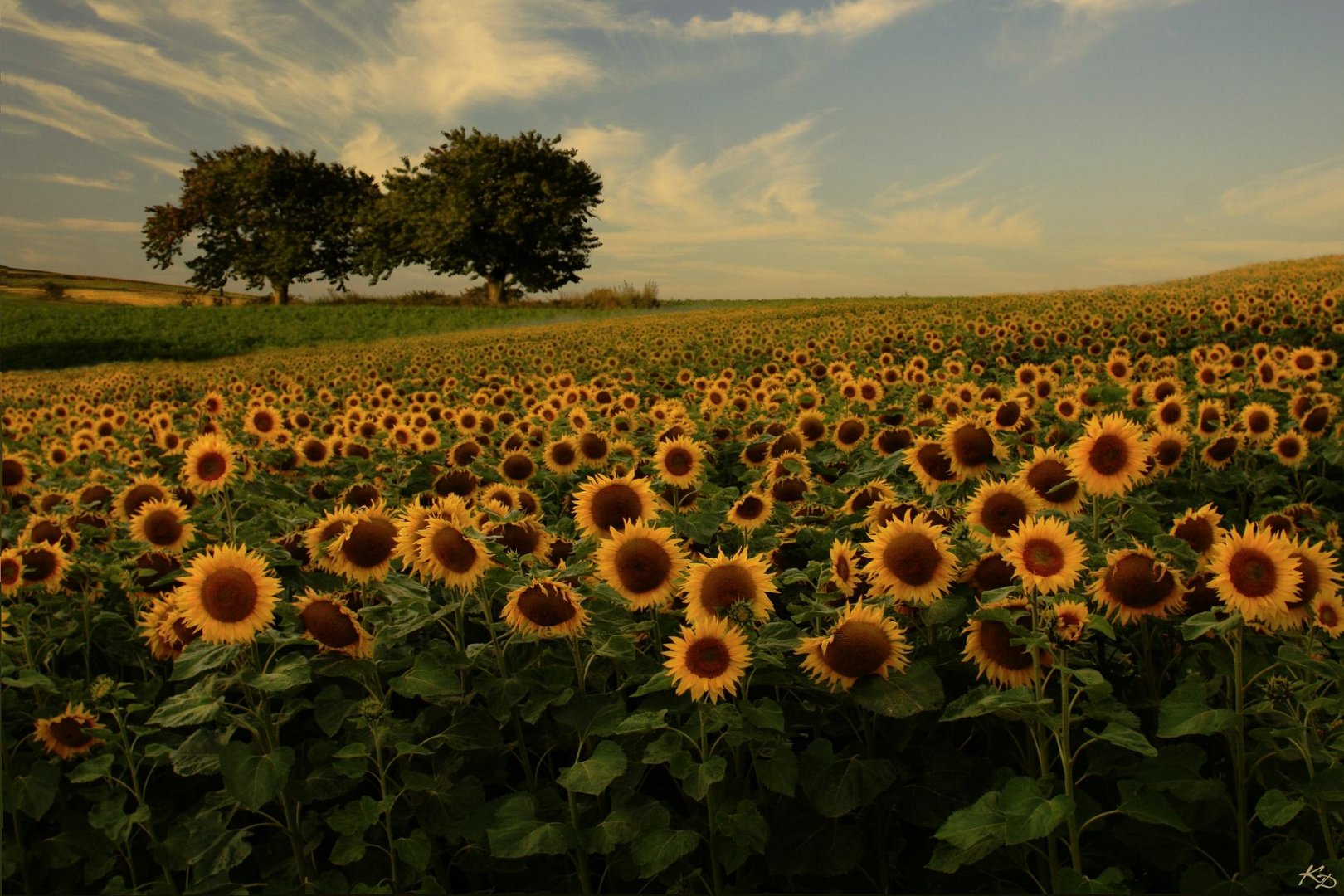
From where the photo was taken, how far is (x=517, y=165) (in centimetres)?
6494

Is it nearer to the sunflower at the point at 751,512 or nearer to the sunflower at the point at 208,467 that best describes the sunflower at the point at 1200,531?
the sunflower at the point at 751,512

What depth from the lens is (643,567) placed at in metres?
3.40

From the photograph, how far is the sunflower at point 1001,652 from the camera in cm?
300

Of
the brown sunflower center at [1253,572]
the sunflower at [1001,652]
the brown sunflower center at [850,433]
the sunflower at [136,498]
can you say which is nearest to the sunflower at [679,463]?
the brown sunflower center at [850,433]

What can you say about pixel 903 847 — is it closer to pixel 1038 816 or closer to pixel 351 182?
pixel 1038 816

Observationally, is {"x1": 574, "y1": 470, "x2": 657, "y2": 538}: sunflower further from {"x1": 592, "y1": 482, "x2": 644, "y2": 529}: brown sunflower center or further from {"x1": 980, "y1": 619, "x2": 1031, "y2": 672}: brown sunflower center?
{"x1": 980, "y1": 619, "x2": 1031, "y2": 672}: brown sunflower center

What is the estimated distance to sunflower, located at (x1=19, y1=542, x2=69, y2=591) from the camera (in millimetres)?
4191

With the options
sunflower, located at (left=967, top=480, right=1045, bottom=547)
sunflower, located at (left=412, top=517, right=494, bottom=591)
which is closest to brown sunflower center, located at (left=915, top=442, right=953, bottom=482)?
sunflower, located at (left=967, top=480, right=1045, bottom=547)

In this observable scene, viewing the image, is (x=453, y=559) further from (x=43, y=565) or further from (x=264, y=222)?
(x=264, y=222)

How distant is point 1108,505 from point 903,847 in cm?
168

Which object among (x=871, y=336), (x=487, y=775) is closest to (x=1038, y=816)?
(x=487, y=775)

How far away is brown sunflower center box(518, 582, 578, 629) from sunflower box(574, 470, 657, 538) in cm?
81

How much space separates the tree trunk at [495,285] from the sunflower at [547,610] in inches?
2537

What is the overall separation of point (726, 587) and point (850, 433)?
3851 millimetres
